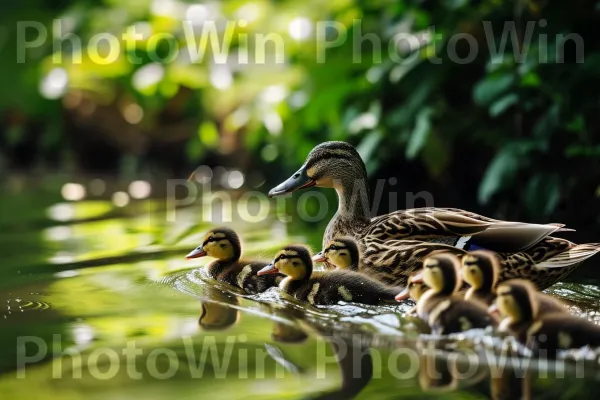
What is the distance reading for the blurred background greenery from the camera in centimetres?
470

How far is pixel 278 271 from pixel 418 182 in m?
2.66

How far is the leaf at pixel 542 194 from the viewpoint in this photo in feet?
15.1

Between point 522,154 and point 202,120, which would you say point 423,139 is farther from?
point 202,120

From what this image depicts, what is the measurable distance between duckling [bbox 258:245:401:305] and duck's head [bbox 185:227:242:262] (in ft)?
1.05

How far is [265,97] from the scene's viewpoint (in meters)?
7.10

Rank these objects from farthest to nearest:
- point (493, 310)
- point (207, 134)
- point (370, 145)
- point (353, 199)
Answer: point (207, 134) → point (370, 145) → point (353, 199) → point (493, 310)

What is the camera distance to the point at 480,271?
2939 mm

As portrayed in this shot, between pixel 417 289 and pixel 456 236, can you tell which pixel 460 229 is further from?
pixel 417 289

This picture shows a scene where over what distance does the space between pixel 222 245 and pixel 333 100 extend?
237 centimetres

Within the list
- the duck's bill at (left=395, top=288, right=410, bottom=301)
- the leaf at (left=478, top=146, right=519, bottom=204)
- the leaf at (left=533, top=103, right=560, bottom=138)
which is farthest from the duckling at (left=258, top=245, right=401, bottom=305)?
the leaf at (left=533, top=103, right=560, bottom=138)

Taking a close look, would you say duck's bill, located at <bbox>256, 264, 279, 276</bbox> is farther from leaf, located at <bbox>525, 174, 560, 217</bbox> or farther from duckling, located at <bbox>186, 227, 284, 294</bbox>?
leaf, located at <bbox>525, 174, 560, 217</bbox>

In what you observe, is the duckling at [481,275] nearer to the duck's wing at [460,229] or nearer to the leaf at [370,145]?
the duck's wing at [460,229]

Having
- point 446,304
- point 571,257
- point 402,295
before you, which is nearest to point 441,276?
point 446,304

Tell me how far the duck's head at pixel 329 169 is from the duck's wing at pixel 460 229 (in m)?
0.45
